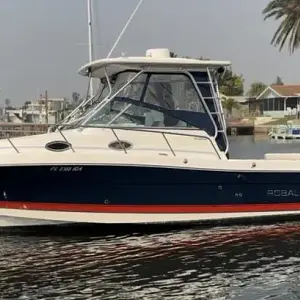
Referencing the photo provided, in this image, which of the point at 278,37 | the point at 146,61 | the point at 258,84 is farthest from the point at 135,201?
the point at 258,84

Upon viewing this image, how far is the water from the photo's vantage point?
7.09 m

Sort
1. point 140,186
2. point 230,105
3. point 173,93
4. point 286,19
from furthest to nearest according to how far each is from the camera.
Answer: point 230,105, point 286,19, point 173,93, point 140,186

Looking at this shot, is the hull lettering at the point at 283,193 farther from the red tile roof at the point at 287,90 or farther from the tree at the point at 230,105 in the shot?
the tree at the point at 230,105

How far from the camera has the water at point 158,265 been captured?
23.3 feet

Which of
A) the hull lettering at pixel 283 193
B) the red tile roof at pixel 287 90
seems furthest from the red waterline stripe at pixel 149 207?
the red tile roof at pixel 287 90

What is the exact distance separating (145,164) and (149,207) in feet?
2.43

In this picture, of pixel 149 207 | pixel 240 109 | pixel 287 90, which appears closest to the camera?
pixel 149 207

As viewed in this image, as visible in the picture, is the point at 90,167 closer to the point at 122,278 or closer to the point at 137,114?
the point at 137,114

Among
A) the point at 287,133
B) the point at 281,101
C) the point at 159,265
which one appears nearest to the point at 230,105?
the point at 281,101

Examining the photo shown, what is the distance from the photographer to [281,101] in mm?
65812

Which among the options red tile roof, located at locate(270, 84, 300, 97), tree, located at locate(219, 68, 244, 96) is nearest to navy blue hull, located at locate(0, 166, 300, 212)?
red tile roof, located at locate(270, 84, 300, 97)

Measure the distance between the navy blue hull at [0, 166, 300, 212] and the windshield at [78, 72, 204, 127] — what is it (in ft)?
3.29

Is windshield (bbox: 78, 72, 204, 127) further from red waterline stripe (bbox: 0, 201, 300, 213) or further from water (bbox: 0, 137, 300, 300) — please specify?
water (bbox: 0, 137, 300, 300)

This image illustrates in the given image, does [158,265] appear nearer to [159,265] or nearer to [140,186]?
[159,265]
